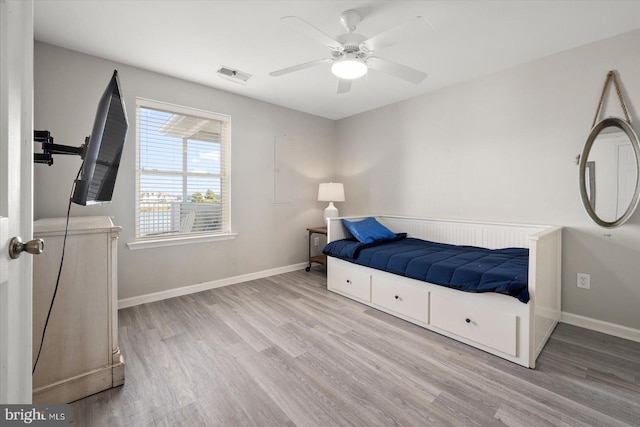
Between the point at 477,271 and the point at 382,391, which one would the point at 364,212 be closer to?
the point at 477,271

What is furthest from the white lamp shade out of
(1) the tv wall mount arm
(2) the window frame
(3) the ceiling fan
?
(1) the tv wall mount arm

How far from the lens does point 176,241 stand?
3059 mm

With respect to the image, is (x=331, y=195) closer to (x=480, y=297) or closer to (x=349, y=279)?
(x=349, y=279)

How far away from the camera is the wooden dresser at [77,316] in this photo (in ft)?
4.69

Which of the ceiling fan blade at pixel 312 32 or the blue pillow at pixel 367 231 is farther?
the blue pillow at pixel 367 231

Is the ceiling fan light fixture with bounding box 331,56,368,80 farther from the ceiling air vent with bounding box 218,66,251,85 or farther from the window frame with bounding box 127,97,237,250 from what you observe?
the window frame with bounding box 127,97,237,250

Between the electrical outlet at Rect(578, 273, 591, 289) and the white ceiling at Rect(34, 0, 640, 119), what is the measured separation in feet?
6.49

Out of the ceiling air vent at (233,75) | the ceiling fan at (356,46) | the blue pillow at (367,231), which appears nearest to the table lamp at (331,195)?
the blue pillow at (367,231)

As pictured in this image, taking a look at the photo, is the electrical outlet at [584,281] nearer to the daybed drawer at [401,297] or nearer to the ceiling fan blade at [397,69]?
the daybed drawer at [401,297]

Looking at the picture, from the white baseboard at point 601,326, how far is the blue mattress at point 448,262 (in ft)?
2.18

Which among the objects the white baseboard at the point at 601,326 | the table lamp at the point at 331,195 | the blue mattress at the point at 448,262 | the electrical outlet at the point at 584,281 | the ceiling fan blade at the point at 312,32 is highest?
the ceiling fan blade at the point at 312,32

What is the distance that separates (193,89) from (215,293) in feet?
7.67

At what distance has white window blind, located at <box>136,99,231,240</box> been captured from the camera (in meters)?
2.89

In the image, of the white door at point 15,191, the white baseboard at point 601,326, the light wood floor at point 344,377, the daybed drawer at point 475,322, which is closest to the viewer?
the white door at point 15,191
